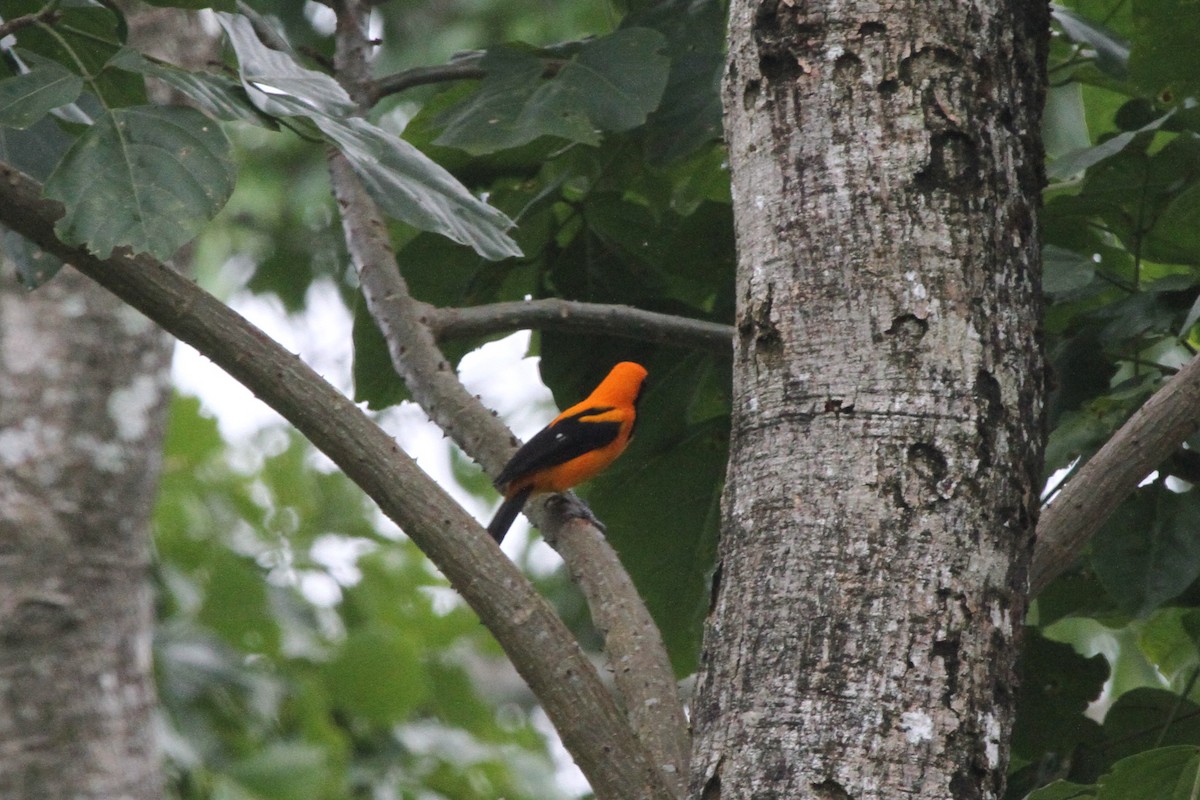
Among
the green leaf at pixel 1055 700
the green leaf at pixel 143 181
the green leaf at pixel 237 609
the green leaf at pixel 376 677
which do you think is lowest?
the green leaf at pixel 1055 700

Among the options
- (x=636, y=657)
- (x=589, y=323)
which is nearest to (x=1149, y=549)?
(x=636, y=657)

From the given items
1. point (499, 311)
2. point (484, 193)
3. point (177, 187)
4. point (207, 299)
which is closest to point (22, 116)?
point (177, 187)

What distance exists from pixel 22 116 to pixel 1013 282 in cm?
122

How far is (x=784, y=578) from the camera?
143 centimetres

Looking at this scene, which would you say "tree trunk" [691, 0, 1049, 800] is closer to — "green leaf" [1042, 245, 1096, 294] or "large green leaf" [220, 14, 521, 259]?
"large green leaf" [220, 14, 521, 259]

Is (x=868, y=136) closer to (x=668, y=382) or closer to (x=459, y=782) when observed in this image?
(x=668, y=382)

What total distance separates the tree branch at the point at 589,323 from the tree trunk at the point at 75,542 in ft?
7.32

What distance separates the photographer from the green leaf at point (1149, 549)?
210cm

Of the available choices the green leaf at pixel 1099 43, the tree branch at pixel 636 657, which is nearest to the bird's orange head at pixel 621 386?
the tree branch at pixel 636 657

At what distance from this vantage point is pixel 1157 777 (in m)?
1.71

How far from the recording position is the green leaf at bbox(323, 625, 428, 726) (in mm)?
6371

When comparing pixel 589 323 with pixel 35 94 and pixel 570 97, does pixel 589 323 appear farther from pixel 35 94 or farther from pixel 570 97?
pixel 35 94

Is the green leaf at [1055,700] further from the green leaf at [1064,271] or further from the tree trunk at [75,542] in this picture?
the tree trunk at [75,542]

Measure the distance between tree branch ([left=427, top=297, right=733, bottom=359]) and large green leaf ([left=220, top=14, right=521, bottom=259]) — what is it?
Result: 18.7 inches
